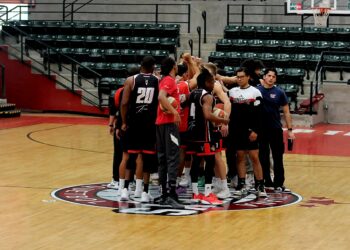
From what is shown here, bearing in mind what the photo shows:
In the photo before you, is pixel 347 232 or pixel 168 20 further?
pixel 168 20

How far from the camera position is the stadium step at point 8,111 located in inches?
992

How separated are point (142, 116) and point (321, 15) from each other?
1777 cm

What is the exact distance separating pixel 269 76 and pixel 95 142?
7.30 metres

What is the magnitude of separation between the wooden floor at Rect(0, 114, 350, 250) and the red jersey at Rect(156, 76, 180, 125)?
137 cm

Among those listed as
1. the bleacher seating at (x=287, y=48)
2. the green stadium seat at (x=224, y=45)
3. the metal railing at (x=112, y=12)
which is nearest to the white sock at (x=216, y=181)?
the bleacher seating at (x=287, y=48)

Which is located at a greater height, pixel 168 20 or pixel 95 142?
pixel 168 20

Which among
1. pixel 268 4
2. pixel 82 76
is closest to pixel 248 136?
pixel 82 76

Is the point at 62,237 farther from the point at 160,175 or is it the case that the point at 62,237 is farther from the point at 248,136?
the point at 248,136

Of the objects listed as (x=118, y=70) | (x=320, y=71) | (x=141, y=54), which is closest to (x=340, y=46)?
(x=320, y=71)

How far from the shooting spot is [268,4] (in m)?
30.6

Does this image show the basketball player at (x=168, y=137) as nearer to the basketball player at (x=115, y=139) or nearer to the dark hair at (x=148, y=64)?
the dark hair at (x=148, y=64)

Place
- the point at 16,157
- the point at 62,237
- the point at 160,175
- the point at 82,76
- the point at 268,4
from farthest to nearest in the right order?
the point at 268,4
the point at 82,76
the point at 16,157
the point at 160,175
the point at 62,237

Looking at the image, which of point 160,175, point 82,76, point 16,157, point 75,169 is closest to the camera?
point 160,175

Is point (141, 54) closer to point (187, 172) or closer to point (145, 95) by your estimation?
point (187, 172)
